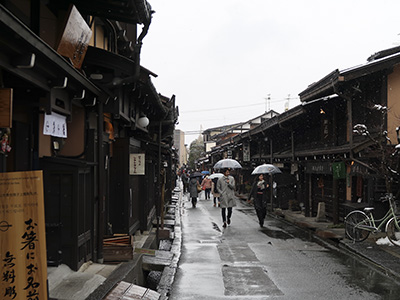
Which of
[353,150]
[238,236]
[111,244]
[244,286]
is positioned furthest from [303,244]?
[111,244]

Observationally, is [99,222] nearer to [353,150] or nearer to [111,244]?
[111,244]

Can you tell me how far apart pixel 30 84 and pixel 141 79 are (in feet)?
15.5

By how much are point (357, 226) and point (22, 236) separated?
38.3 feet

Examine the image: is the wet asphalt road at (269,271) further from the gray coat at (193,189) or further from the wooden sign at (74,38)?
the gray coat at (193,189)

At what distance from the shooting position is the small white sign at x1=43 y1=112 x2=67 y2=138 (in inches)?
272

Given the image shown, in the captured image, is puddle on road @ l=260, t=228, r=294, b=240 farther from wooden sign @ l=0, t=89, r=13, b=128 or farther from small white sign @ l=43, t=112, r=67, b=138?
wooden sign @ l=0, t=89, r=13, b=128

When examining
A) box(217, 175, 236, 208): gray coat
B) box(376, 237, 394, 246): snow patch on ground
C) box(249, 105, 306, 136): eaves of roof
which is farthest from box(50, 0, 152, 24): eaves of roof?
box(249, 105, 306, 136): eaves of roof

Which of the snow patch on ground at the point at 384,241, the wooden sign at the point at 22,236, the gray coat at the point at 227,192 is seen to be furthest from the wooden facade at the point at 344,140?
the wooden sign at the point at 22,236

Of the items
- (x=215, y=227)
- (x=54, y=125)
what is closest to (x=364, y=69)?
(x=215, y=227)

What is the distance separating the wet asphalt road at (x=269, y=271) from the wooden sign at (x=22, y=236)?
12.8 ft

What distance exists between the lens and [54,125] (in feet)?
23.8

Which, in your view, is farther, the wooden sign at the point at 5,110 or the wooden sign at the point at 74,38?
the wooden sign at the point at 74,38

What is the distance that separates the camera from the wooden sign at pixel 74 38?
7.04 m

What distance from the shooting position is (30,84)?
586 cm
